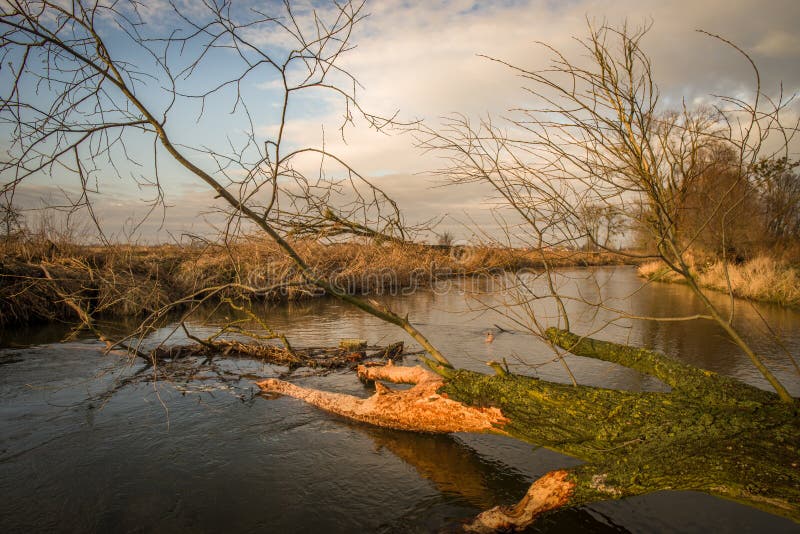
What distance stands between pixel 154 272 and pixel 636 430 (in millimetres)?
15561

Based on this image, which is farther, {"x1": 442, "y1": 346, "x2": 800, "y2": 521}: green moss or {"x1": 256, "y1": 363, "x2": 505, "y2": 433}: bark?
{"x1": 256, "y1": 363, "x2": 505, "y2": 433}: bark

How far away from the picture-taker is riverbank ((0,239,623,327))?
23.0ft

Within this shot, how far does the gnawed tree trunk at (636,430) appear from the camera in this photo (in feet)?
8.89

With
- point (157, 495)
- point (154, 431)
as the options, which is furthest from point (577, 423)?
point (154, 431)

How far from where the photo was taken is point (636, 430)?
10.8ft

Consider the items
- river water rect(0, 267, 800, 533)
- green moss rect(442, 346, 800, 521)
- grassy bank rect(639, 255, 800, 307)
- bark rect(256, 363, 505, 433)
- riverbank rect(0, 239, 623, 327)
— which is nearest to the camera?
green moss rect(442, 346, 800, 521)

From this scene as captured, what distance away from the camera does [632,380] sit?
22.0 feet

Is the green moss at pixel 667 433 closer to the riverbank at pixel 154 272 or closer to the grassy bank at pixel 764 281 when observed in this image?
the riverbank at pixel 154 272

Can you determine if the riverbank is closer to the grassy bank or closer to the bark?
the bark

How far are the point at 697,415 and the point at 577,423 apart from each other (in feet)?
2.73

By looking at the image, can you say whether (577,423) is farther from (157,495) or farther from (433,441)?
(157,495)

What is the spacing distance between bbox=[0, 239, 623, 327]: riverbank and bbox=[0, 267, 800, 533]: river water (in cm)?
130

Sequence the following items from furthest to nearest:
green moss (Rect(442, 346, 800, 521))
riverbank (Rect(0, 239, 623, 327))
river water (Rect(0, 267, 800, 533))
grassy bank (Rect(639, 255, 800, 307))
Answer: grassy bank (Rect(639, 255, 800, 307)), riverbank (Rect(0, 239, 623, 327)), river water (Rect(0, 267, 800, 533)), green moss (Rect(442, 346, 800, 521))

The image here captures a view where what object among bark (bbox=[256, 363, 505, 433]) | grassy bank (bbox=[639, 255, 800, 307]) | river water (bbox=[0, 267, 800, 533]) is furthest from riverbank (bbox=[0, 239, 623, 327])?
grassy bank (bbox=[639, 255, 800, 307])
